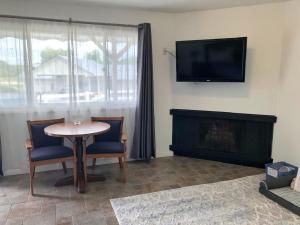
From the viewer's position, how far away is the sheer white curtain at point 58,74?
3.23m

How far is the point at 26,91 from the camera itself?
3.32 m

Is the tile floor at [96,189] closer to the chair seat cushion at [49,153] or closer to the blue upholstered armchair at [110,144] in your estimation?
the blue upholstered armchair at [110,144]

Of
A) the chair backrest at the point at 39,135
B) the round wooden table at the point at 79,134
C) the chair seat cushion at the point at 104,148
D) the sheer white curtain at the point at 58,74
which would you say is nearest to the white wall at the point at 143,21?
the sheer white curtain at the point at 58,74

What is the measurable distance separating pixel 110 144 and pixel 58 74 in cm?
123

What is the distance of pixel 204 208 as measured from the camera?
2.57 m

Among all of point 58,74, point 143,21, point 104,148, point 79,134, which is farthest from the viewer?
point 143,21

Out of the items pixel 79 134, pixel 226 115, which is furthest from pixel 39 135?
pixel 226 115

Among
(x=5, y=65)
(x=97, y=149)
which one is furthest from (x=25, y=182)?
(x=5, y=65)

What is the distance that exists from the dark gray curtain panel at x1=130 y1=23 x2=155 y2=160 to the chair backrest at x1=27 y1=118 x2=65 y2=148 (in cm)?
118

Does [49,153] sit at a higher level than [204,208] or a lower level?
higher

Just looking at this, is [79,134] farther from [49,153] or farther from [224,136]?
[224,136]

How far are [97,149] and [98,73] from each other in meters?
1.17

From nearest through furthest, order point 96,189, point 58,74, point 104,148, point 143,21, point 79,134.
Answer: point 79,134 < point 96,189 < point 104,148 < point 58,74 < point 143,21

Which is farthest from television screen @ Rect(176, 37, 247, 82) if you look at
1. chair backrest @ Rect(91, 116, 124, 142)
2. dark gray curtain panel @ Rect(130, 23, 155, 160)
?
chair backrest @ Rect(91, 116, 124, 142)
